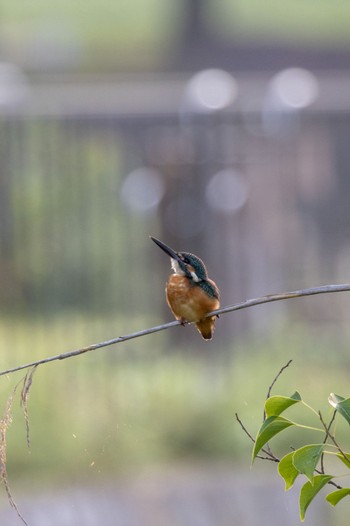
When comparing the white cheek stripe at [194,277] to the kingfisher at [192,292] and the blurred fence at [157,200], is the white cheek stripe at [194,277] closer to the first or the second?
the kingfisher at [192,292]

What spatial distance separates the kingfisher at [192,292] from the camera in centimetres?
224

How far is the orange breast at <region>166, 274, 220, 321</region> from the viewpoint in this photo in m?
2.23

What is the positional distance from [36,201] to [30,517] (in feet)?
5.64

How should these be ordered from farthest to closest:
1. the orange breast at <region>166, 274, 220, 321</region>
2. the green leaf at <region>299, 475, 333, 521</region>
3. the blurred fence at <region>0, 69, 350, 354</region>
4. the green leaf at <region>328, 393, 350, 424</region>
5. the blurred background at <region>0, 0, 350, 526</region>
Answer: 1. the blurred fence at <region>0, 69, 350, 354</region>
2. the blurred background at <region>0, 0, 350, 526</region>
3. the orange breast at <region>166, 274, 220, 321</region>
4. the green leaf at <region>299, 475, 333, 521</region>
5. the green leaf at <region>328, 393, 350, 424</region>

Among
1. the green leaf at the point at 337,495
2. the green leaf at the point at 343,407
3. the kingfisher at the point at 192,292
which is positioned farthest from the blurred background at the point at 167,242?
the green leaf at the point at 343,407

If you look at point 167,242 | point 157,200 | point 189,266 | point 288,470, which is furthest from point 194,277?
point 157,200

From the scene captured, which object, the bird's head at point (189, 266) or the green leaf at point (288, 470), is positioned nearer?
the green leaf at point (288, 470)

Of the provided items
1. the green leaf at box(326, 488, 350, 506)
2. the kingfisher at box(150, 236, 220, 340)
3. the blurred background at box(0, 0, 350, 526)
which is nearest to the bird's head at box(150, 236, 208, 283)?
the kingfisher at box(150, 236, 220, 340)

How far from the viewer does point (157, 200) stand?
550 centimetres

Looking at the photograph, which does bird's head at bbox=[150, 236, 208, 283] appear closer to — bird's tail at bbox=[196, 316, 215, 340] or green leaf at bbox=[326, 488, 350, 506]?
bird's tail at bbox=[196, 316, 215, 340]

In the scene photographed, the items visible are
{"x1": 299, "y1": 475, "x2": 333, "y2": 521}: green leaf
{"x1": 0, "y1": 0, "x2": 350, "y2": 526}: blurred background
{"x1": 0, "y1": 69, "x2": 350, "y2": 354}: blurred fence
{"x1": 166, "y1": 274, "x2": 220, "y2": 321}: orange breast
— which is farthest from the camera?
{"x1": 0, "y1": 69, "x2": 350, "y2": 354}: blurred fence

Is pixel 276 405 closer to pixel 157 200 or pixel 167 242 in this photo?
pixel 167 242

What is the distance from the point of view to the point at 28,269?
5.39m

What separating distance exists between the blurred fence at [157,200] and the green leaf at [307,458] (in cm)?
401
